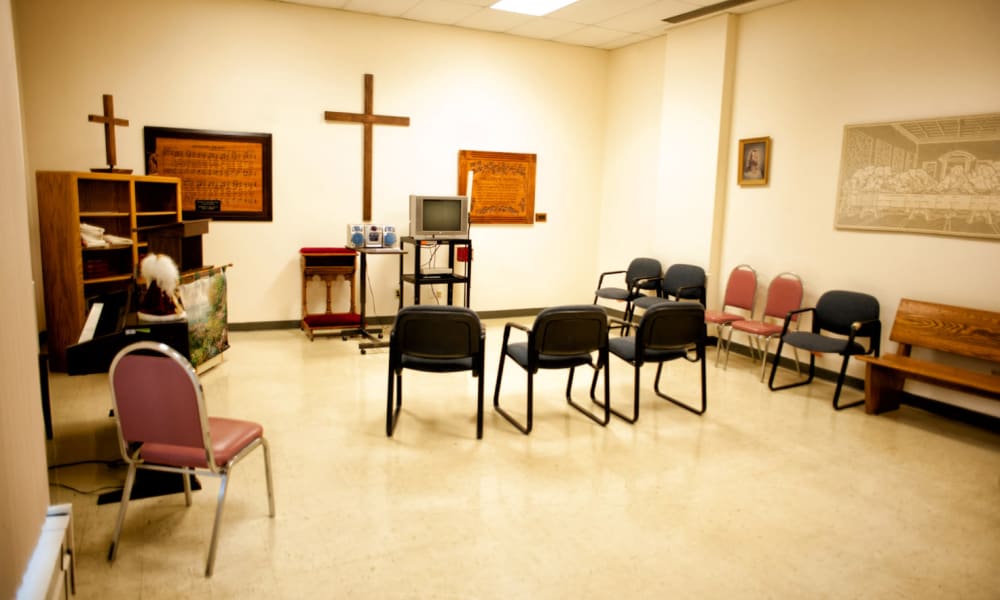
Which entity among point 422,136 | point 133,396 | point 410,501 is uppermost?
point 422,136

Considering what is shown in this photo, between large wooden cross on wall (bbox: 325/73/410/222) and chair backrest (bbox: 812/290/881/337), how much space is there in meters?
4.32

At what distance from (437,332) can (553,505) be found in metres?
1.14

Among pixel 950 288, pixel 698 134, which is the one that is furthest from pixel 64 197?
pixel 950 288

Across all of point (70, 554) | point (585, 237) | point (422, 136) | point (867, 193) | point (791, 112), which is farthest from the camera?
point (585, 237)

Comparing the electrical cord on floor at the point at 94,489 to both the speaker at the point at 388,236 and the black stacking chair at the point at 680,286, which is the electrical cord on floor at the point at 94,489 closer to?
the speaker at the point at 388,236

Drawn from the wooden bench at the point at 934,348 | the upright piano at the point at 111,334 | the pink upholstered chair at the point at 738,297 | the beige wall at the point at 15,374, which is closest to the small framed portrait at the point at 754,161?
the pink upholstered chair at the point at 738,297

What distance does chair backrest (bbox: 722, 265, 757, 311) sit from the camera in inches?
228

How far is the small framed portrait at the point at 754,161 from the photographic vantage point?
5.69 meters

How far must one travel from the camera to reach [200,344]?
15.1ft

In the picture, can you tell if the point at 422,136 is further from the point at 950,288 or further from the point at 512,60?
the point at 950,288

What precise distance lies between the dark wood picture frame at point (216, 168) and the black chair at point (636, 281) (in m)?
3.57

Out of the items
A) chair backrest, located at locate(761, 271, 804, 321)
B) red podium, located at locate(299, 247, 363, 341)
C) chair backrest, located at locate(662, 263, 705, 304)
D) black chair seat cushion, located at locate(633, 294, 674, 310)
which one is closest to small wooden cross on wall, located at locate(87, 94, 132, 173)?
red podium, located at locate(299, 247, 363, 341)

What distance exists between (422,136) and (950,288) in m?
4.91

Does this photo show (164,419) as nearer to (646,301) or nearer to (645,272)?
(646,301)
